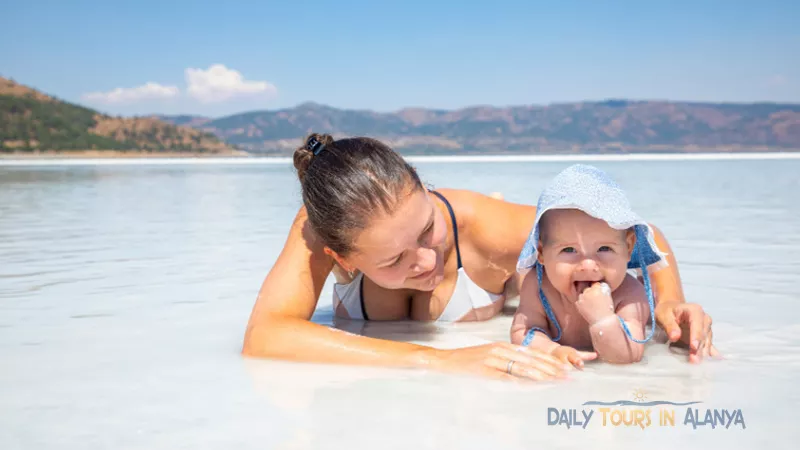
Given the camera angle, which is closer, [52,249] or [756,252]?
[756,252]

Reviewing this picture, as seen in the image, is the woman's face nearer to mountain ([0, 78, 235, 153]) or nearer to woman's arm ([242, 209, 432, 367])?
woman's arm ([242, 209, 432, 367])

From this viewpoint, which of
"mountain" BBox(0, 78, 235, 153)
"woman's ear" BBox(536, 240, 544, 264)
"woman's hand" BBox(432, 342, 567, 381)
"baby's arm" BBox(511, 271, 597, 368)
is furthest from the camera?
"mountain" BBox(0, 78, 235, 153)

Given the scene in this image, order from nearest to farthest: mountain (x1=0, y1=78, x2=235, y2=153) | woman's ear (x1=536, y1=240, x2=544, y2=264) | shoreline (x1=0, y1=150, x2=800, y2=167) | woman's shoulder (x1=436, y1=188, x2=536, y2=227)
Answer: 1. woman's ear (x1=536, y1=240, x2=544, y2=264)
2. woman's shoulder (x1=436, y1=188, x2=536, y2=227)
3. shoreline (x1=0, y1=150, x2=800, y2=167)
4. mountain (x1=0, y1=78, x2=235, y2=153)

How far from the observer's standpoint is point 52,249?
20.3ft

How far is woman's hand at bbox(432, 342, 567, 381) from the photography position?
254 centimetres

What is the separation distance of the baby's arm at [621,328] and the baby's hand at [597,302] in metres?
0.01

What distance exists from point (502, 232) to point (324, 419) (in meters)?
1.45

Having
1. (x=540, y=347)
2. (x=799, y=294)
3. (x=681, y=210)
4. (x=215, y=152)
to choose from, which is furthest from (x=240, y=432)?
(x=215, y=152)

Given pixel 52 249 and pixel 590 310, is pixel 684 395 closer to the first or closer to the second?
pixel 590 310

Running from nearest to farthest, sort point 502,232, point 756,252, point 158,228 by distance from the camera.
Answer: point 502,232 < point 756,252 < point 158,228

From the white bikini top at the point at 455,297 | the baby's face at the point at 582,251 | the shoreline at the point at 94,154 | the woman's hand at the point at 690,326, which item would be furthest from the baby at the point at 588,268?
the shoreline at the point at 94,154

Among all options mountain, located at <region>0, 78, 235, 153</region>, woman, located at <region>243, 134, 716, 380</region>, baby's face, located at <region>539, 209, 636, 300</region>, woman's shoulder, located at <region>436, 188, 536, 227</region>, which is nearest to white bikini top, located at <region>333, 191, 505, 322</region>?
woman's shoulder, located at <region>436, 188, 536, 227</region>

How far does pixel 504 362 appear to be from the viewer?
8.43 ft

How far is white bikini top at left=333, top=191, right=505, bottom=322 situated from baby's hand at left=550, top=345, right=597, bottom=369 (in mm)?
860
